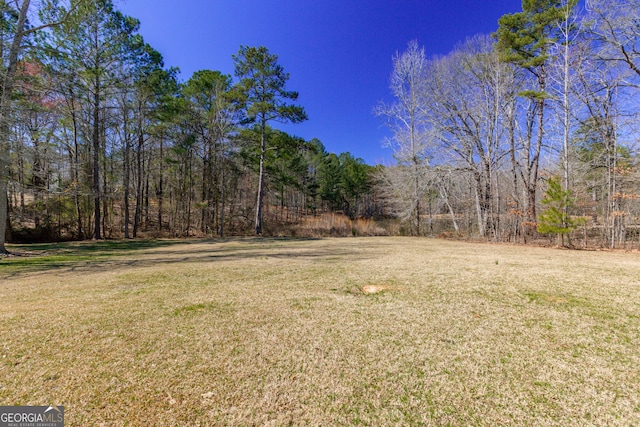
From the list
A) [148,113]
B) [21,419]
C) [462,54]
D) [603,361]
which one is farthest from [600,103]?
[148,113]

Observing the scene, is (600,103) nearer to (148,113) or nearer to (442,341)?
(442,341)

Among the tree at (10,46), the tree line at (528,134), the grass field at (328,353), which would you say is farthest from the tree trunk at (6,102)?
the tree line at (528,134)

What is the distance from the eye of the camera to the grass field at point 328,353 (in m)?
1.34

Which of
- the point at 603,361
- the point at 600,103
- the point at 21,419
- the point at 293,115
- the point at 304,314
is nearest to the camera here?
the point at 21,419

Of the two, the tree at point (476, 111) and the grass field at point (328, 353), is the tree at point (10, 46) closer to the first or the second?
the grass field at point (328, 353)

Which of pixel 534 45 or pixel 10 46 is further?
pixel 534 45

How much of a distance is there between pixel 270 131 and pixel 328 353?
14.9 metres

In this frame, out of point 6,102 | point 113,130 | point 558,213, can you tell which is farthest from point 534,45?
point 113,130

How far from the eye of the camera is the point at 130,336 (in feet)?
6.88

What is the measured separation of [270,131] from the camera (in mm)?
15070

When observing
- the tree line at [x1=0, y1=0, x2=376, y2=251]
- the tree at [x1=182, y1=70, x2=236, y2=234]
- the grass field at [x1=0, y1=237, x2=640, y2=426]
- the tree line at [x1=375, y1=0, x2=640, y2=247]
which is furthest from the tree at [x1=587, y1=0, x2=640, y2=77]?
the tree at [x1=182, y1=70, x2=236, y2=234]

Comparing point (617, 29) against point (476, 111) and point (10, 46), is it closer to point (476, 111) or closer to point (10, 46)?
point (476, 111)

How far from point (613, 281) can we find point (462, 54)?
12862 mm

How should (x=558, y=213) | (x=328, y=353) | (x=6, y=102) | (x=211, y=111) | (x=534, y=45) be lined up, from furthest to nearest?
1. (x=211, y=111)
2. (x=534, y=45)
3. (x=558, y=213)
4. (x=6, y=102)
5. (x=328, y=353)
